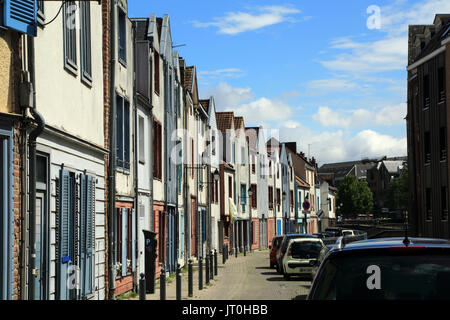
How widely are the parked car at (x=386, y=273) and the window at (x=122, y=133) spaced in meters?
13.4

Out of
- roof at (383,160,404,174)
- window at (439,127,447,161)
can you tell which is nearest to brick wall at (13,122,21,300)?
window at (439,127,447,161)

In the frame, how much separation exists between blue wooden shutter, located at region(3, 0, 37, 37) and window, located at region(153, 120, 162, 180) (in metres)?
14.1

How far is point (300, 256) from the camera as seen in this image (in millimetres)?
24750

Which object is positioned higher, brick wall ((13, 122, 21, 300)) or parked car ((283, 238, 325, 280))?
brick wall ((13, 122, 21, 300))

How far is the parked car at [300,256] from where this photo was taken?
24.4 meters

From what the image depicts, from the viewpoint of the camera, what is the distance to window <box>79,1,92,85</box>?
1407 centimetres

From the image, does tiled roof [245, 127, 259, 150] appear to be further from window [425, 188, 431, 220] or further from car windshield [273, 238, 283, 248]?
car windshield [273, 238, 283, 248]

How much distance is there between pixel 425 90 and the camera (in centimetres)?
3816

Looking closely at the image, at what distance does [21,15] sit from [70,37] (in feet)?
9.87

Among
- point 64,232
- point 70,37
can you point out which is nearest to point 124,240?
point 64,232

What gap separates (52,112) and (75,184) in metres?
1.96

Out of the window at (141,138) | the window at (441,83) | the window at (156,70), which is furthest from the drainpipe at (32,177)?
the window at (441,83)

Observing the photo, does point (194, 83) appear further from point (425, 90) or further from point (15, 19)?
point (15, 19)
